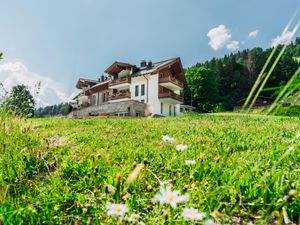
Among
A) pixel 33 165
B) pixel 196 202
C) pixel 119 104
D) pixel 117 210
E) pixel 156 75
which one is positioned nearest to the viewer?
pixel 117 210

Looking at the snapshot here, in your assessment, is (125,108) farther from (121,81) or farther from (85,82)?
(85,82)

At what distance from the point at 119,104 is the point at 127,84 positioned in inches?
338

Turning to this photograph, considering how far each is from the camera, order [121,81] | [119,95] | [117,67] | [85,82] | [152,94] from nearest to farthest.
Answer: [152,94]
[121,81]
[117,67]
[119,95]
[85,82]

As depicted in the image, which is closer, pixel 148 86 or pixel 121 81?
pixel 148 86

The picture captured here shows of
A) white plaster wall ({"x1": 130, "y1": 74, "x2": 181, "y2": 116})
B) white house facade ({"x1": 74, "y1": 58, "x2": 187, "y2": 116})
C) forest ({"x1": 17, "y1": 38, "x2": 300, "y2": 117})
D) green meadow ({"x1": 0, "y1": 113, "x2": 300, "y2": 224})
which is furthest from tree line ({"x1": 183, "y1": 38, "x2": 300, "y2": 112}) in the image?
green meadow ({"x1": 0, "y1": 113, "x2": 300, "y2": 224})

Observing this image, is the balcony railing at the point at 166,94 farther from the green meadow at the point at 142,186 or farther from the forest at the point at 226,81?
the green meadow at the point at 142,186

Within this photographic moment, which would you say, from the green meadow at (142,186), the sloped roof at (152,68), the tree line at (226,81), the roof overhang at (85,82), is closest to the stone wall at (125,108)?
the sloped roof at (152,68)

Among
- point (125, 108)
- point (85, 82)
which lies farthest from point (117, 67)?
point (85, 82)

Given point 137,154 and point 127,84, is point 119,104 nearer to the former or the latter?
point 127,84

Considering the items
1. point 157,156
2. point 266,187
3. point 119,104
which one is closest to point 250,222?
point 266,187

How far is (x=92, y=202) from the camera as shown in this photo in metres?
1.82

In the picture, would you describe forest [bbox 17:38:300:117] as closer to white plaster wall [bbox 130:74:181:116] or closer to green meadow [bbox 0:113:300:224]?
white plaster wall [bbox 130:74:181:116]

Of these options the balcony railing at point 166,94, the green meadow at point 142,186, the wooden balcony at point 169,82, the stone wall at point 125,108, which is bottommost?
the green meadow at point 142,186

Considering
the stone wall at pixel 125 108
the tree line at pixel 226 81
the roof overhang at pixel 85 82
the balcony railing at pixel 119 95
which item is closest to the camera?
the stone wall at pixel 125 108
